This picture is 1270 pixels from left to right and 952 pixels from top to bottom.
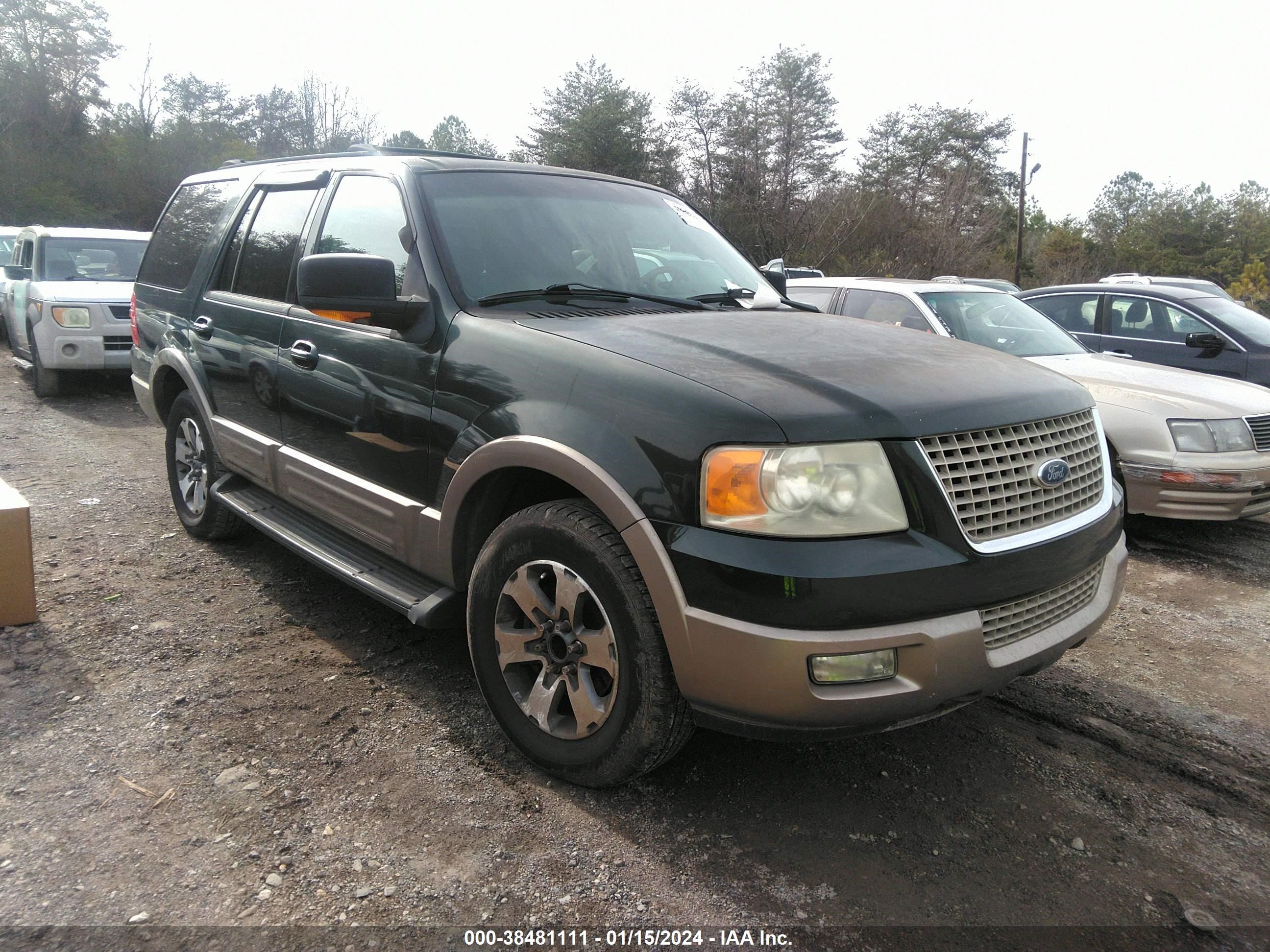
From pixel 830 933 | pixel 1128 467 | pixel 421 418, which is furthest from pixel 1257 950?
pixel 1128 467

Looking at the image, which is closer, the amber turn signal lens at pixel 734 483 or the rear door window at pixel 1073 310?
the amber turn signal lens at pixel 734 483

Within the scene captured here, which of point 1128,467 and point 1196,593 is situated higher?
point 1128,467

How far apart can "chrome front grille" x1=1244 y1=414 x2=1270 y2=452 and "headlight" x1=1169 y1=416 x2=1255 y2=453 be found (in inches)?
1.9

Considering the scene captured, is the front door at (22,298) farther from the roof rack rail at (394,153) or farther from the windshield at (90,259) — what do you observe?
the roof rack rail at (394,153)

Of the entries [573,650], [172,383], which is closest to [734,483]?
[573,650]

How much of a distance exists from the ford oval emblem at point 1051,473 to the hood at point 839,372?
0.14 metres

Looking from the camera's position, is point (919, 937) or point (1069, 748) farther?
point (1069, 748)

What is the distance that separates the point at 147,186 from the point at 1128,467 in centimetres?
4448

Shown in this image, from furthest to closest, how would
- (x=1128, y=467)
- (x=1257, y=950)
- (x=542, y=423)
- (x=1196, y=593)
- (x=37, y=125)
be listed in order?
(x=37, y=125), (x=1128, y=467), (x=1196, y=593), (x=542, y=423), (x=1257, y=950)

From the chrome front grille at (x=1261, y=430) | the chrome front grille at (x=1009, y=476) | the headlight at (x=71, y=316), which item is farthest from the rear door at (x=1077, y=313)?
the headlight at (x=71, y=316)

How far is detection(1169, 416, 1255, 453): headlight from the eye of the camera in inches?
209

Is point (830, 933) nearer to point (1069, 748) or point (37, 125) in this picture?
point (1069, 748)

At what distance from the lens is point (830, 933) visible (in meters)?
2.16

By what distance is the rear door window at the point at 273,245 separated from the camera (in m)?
3.90
